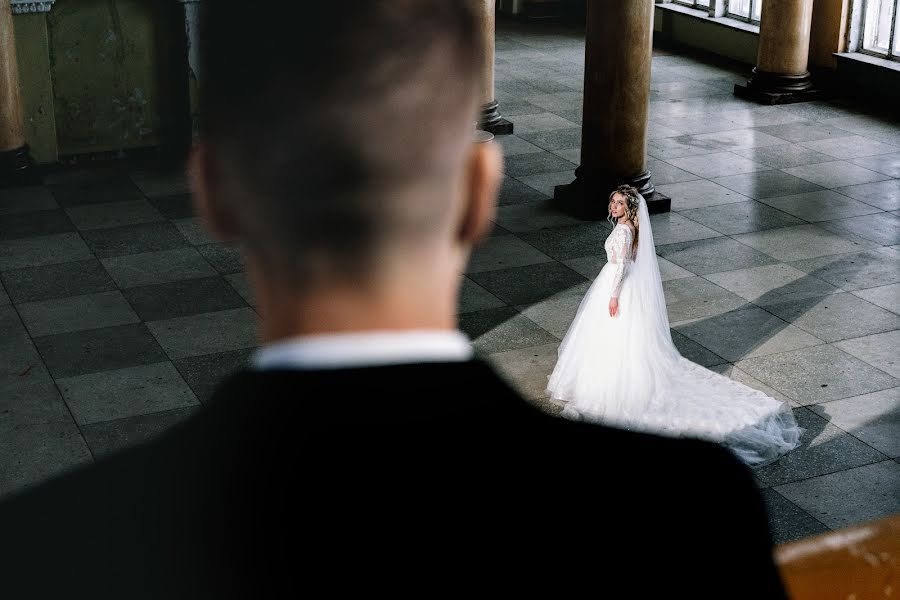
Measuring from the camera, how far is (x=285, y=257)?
1.01m

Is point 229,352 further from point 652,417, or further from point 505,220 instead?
point 505,220

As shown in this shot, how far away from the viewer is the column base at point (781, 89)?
17219 mm

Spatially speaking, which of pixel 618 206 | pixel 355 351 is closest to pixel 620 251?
pixel 618 206

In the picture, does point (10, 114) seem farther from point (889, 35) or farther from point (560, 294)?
point (889, 35)

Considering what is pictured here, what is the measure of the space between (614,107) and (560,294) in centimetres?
268

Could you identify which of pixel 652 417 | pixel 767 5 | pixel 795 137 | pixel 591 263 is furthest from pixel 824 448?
pixel 767 5

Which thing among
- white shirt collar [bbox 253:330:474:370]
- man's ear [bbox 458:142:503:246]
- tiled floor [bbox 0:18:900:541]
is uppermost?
man's ear [bbox 458:142:503:246]

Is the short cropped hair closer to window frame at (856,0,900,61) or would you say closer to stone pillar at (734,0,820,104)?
stone pillar at (734,0,820,104)

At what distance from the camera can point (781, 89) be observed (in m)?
17.3

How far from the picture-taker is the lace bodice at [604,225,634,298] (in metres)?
8.23

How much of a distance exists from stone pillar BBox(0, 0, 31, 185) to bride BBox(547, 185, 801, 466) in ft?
24.5

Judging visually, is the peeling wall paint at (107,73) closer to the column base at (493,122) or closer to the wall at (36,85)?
the wall at (36,85)

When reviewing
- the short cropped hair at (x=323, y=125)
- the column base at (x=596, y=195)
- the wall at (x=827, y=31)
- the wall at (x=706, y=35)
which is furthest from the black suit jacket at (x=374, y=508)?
the wall at (x=706, y=35)

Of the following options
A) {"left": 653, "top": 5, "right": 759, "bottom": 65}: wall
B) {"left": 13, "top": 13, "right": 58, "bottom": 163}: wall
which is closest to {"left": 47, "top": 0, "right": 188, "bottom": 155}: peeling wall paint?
{"left": 13, "top": 13, "right": 58, "bottom": 163}: wall
